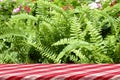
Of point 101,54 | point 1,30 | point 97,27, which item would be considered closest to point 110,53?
point 101,54

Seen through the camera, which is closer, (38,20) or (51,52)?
(51,52)

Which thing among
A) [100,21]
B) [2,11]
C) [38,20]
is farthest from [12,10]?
[100,21]

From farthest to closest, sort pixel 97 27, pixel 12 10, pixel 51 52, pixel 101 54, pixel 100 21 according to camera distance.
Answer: pixel 12 10, pixel 100 21, pixel 97 27, pixel 51 52, pixel 101 54

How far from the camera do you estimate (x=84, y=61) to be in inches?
155

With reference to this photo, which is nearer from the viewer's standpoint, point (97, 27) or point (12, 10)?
point (97, 27)

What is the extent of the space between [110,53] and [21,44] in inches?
37.5

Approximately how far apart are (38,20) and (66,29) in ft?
1.88

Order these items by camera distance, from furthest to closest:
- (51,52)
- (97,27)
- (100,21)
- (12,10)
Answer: (12,10) < (100,21) < (97,27) < (51,52)

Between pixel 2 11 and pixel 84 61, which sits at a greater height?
pixel 2 11

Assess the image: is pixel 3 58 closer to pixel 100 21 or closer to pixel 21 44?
pixel 21 44

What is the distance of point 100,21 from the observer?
193 inches

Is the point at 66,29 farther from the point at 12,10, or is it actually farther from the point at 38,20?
the point at 12,10

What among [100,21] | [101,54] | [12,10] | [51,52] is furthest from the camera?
[12,10]

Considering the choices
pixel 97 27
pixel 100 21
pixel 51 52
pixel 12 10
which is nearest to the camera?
pixel 51 52
